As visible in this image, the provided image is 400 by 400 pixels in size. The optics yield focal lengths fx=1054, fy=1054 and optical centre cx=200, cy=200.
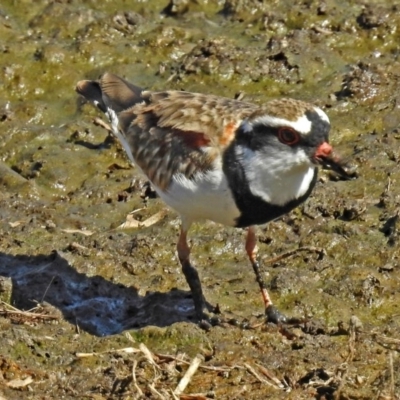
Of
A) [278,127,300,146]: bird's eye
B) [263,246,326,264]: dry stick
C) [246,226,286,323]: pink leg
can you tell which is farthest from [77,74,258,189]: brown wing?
[263,246,326,264]: dry stick

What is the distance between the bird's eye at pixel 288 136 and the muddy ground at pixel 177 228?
154 cm

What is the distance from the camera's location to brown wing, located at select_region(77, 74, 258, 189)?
846cm

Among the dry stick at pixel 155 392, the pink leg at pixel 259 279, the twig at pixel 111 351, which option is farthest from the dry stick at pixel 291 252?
the dry stick at pixel 155 392

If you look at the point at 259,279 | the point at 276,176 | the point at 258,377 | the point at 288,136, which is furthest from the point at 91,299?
the point at 288,136

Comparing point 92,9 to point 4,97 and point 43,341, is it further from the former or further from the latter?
point 43,341

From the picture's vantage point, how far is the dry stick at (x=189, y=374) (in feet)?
24.7

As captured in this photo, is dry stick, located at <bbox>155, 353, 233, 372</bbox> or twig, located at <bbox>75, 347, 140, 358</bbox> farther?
twig, located at <bbox>75, 347, 140, 358</bbox>

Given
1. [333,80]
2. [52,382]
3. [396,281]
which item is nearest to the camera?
[52,382]

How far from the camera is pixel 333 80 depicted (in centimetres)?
1238

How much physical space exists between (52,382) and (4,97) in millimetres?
5605

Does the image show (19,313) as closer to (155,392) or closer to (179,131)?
(155,392)

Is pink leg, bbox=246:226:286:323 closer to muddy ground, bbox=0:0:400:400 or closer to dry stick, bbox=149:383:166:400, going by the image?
muddy ground, bbox=0:0:400:400

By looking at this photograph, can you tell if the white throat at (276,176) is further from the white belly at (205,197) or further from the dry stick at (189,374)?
the dry stick at (189,374)

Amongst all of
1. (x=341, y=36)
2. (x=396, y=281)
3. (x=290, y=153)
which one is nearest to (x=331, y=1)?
(x=341, y=36)
